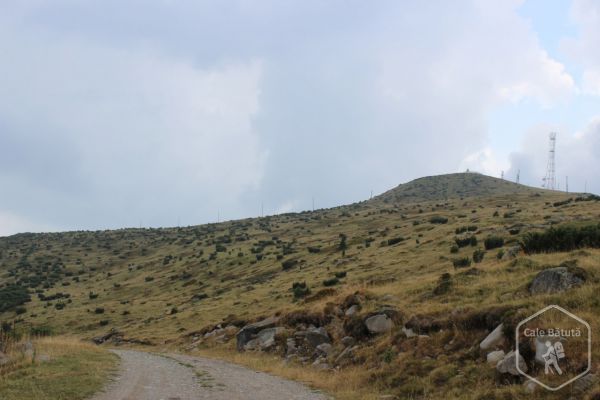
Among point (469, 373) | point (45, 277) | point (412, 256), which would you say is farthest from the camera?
point (45, 277)

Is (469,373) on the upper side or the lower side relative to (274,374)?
upper

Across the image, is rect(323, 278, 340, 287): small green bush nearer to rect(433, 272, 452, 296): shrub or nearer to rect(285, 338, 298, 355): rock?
rect(285, 338, 298, 355): rock

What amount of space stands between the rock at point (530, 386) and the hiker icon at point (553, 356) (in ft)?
1.64

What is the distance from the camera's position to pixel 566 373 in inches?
454

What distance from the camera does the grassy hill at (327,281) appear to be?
1595 centimetres

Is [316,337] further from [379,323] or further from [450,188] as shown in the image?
[450,188]

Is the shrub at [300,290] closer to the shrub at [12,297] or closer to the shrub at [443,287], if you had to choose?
the shrub at [443,287]

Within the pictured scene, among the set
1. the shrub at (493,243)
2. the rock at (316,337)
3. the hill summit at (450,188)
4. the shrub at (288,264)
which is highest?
the hill summit at (450,188)

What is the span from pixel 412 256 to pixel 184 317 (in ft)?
71.0

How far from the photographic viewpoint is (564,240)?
26.2 meters

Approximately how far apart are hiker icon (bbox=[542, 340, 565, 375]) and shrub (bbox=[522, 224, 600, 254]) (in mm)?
15283

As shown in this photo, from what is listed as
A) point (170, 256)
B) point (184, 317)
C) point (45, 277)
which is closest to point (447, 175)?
point (170, 256)

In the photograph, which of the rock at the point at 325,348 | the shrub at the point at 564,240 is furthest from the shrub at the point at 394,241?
the rock at the point at 325,348

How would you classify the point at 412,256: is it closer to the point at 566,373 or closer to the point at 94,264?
the point at 566,373
